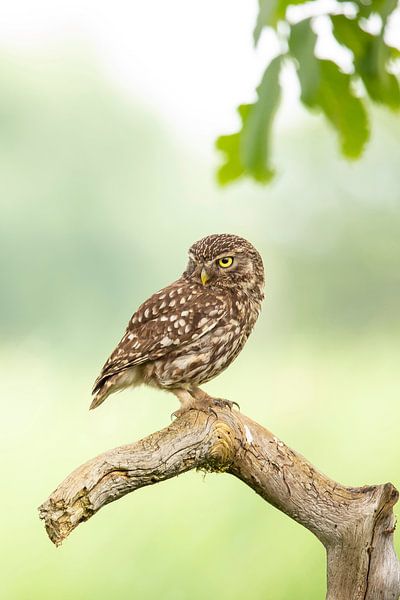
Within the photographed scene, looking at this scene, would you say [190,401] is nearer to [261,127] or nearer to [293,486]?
[293,486]

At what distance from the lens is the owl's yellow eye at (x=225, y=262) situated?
2.53 metres

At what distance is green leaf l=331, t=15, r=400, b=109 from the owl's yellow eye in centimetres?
Answer: 98

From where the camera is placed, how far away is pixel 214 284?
2.58m

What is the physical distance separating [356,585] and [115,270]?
415 centimetres

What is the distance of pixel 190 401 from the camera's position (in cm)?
237

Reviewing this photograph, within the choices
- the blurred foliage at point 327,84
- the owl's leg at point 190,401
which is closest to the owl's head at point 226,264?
the owl's leg at point 190,401

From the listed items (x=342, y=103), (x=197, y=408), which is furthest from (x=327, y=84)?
(x=197, y=408)

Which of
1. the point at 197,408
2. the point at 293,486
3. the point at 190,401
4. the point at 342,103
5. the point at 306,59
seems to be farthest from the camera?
the point at 190,401

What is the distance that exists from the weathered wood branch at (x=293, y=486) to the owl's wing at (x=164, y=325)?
30 centimetres

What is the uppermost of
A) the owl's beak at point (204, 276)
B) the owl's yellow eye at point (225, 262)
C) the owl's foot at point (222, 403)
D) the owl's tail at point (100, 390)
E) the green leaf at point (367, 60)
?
the owl's yellow eye at point (225, 262)

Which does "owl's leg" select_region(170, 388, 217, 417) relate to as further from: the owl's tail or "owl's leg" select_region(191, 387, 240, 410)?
the owl's tail

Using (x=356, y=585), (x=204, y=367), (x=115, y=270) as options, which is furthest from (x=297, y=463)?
(x=115, y=270)

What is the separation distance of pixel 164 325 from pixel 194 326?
0.10 m

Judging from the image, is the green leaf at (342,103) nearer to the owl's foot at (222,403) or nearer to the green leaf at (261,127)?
the green leaf at (261,127)
